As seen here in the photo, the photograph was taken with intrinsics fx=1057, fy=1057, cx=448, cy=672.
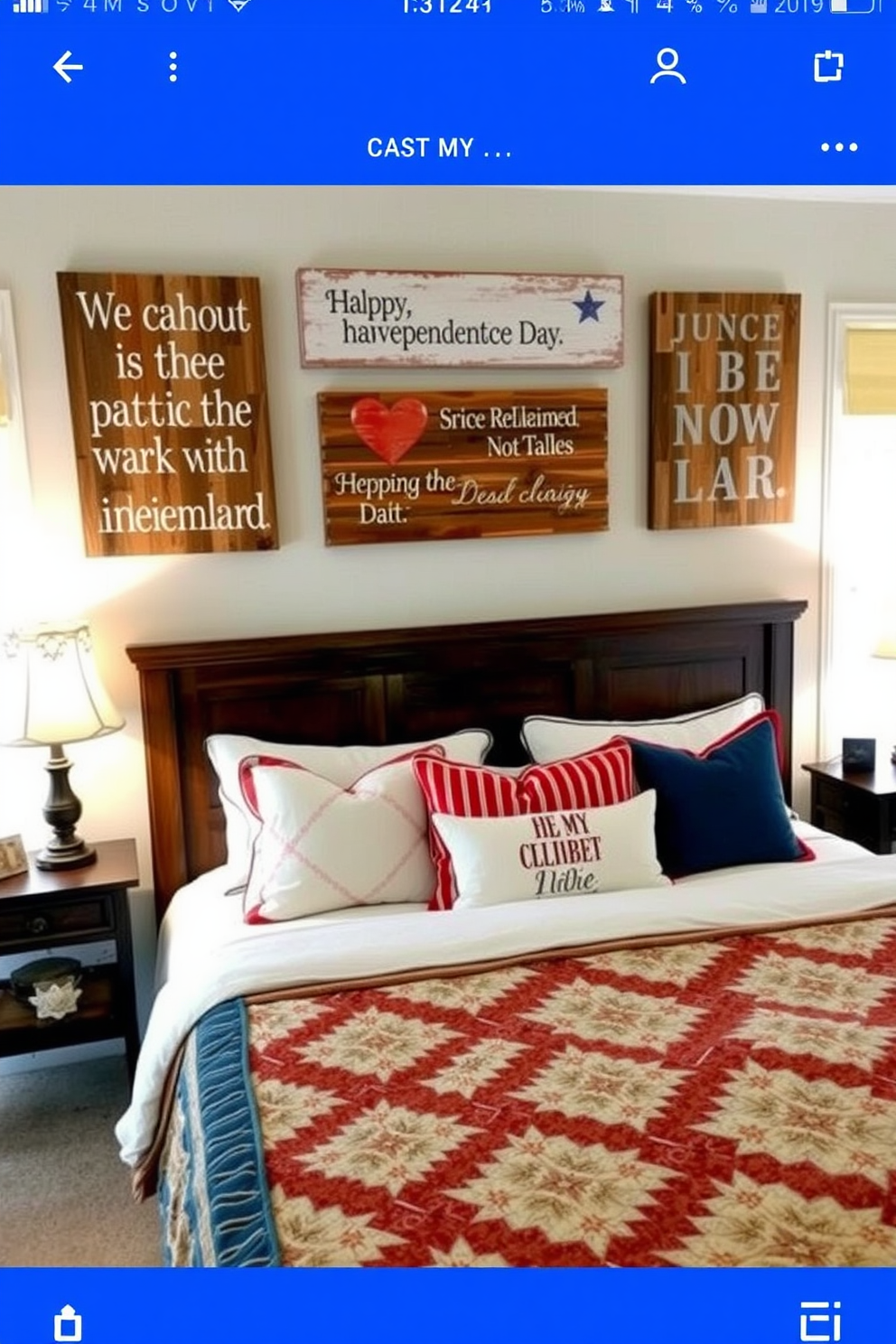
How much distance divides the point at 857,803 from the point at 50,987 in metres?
2.15

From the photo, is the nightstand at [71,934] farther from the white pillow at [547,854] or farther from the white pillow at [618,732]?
the white pillow at [618,732]

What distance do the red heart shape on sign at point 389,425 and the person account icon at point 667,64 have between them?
182cm

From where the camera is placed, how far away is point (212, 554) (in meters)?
2.69

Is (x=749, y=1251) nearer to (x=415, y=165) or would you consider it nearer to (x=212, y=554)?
(x=415, y=165)

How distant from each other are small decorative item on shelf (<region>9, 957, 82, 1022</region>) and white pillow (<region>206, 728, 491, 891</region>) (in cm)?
41

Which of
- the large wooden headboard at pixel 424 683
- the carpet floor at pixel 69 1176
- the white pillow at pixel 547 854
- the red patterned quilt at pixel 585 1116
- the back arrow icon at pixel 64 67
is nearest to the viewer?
the back arrow icon at pixel 64 67

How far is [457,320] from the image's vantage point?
8.98ft

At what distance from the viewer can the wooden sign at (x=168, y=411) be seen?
8.29 ft

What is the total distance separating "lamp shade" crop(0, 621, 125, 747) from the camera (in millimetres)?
2412

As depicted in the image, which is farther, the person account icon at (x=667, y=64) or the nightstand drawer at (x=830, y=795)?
the nightstand drawer at (x=830, y=795)

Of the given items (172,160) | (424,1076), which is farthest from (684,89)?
(424,1076)

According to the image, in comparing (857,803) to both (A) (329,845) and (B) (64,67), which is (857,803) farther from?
(B) (64,67)

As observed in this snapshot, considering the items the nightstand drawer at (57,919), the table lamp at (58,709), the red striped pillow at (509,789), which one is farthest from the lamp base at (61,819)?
the red striped pillow at (509,789)

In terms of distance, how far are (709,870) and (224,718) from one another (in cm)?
125
